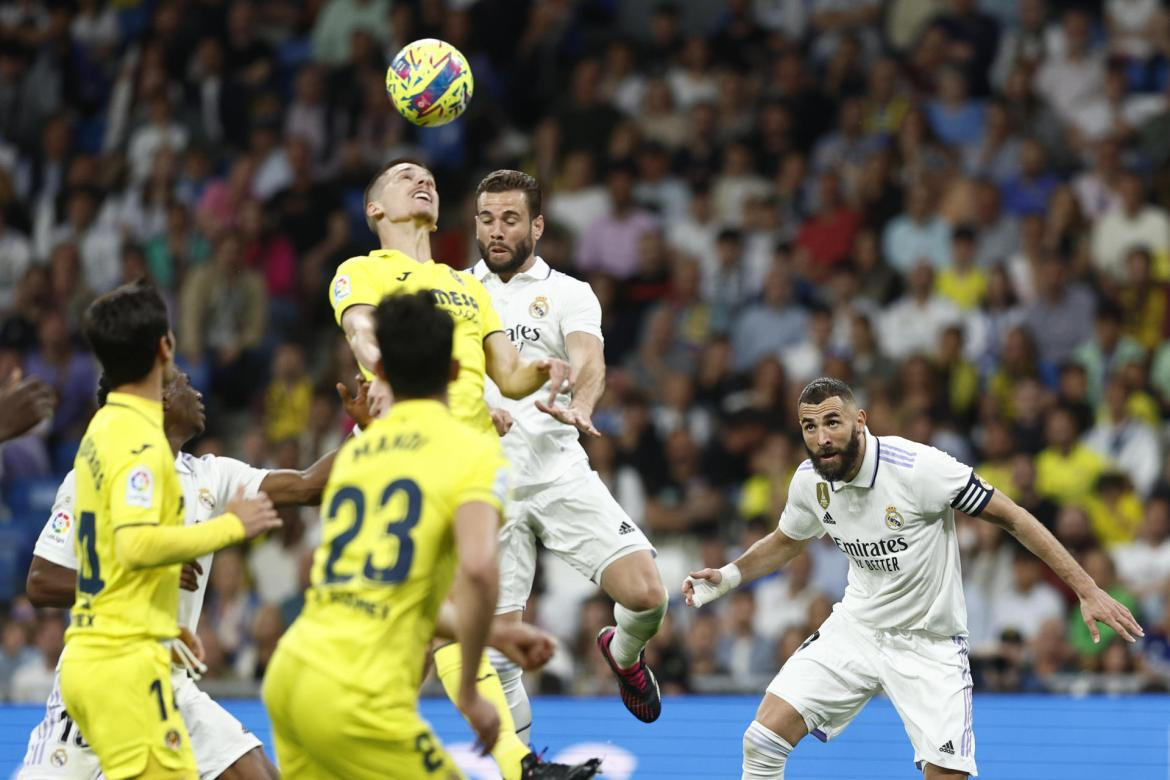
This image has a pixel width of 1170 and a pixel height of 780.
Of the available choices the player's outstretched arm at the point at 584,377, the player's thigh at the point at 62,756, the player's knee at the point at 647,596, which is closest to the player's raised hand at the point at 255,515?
the player's thigh at the point at 62,756

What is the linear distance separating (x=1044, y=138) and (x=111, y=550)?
36.8ft

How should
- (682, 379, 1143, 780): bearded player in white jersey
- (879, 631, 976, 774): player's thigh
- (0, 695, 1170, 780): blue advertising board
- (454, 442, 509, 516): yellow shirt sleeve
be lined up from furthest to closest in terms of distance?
(0, 695, 1170, 780): blue advertising board → (682, 379, 1143, 780): bearded player in white jersey → (879, 631, 976, 774): player's thigh → (454, 442, 509, 516): yellow shirt sleeve

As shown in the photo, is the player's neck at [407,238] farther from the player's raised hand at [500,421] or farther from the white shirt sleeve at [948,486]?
the white shirt sleeve at [948,486]

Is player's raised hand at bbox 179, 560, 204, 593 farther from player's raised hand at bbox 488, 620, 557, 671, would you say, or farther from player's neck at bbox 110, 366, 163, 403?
player's raised hand at bbox 488, 620, 557, 671

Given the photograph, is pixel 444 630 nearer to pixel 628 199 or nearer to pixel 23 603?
pixel 23 603

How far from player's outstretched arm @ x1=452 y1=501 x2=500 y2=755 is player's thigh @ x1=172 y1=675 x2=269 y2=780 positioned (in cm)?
171

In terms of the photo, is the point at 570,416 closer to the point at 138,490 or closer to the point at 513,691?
the point at 513,691

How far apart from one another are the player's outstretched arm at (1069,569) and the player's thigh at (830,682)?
93 centimetres

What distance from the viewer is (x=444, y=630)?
6.07 metres

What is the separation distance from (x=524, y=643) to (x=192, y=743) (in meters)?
1.79

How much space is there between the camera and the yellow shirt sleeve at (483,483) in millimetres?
5500

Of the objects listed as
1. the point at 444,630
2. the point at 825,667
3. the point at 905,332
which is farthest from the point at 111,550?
the point at 905,332

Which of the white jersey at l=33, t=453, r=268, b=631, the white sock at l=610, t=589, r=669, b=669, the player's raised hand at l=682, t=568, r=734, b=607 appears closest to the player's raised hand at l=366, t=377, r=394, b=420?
the white jersey at l=33, t=453, r=268, b=631

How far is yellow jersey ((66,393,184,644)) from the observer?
5965 millimetres
